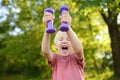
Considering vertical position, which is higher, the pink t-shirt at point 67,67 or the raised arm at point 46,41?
the raised arm at point 46,41

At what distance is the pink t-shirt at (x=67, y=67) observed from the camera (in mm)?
3289

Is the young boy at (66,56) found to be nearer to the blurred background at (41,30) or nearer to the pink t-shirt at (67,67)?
the pink t-shirt at (67,67)

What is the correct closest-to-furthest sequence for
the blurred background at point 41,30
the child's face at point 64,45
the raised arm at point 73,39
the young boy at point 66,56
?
the raised arm at point 73,39 < the young boy at point 66,56 < the child's face at point 64,45 < the blurred background at point 41,30

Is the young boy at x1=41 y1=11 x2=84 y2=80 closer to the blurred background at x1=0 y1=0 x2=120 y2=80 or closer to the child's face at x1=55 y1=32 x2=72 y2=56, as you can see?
the child's face at x1=55 y1=32 x2=72 y2=56

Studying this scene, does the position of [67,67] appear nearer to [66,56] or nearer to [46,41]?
[66,56]

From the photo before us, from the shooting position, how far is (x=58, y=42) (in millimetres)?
3445

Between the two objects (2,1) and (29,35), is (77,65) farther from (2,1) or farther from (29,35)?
(2,1)

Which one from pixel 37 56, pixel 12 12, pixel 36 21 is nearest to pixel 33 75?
pixel 37 56

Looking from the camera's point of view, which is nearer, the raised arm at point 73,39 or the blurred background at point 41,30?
the raised arm at point 73,39

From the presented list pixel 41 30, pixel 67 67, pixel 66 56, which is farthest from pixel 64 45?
pixel 41 30

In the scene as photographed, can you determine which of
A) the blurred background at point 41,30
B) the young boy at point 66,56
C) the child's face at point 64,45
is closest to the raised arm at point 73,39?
the young boy at point 66,56

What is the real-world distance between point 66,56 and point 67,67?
0.12m

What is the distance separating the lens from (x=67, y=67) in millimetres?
3332

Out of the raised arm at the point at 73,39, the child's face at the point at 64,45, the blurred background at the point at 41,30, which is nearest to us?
the raised arm at the point at 73,39
